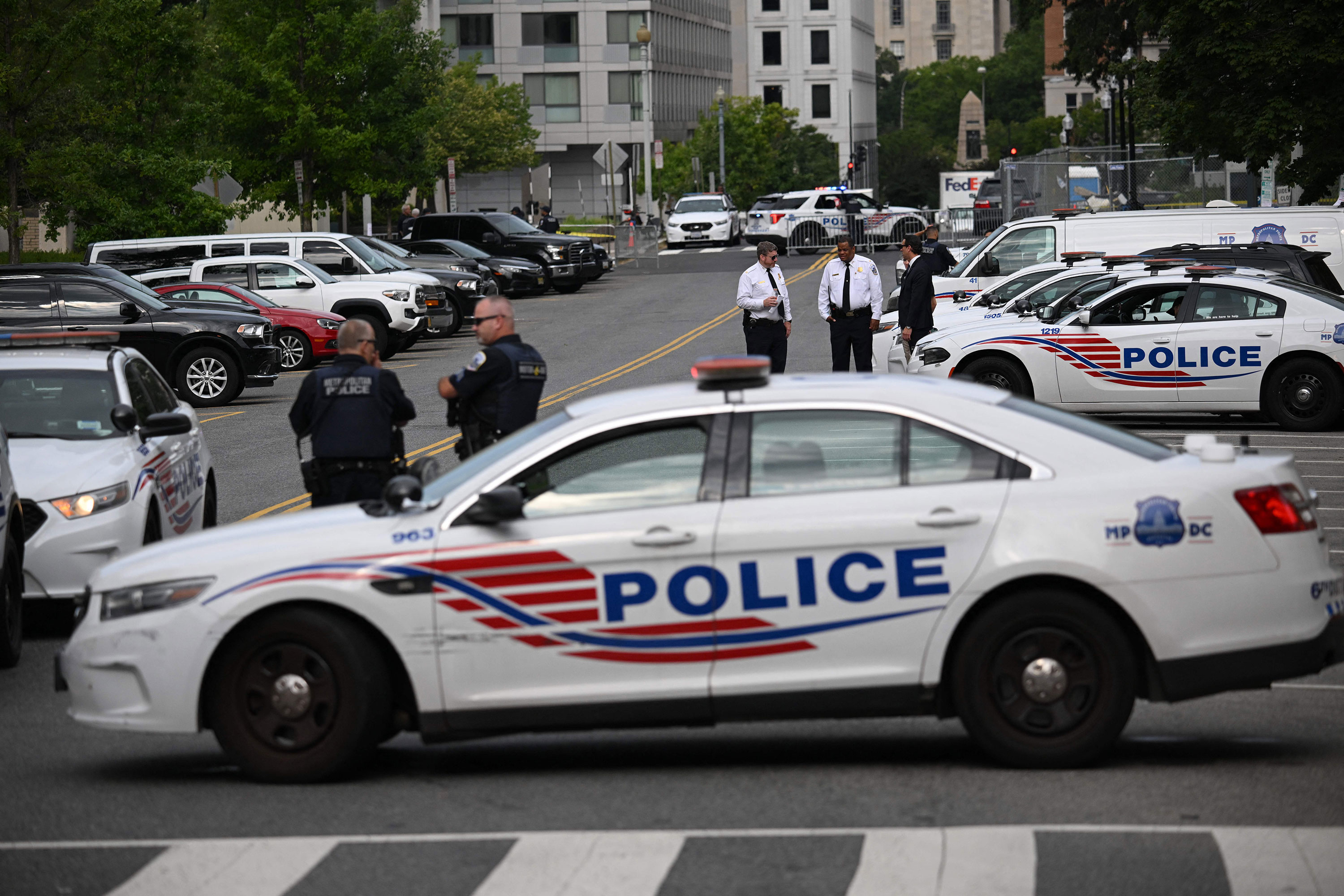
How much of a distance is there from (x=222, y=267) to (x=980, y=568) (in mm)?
24168

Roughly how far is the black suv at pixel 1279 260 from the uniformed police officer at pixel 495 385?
464 inches

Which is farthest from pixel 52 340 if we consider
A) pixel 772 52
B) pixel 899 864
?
pixel 772 52

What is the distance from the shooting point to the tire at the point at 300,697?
22.2 ft

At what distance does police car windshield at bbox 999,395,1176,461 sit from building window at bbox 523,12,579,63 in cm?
9118

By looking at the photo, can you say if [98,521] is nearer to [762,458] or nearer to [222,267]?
[762,458]

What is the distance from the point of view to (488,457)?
716 cm

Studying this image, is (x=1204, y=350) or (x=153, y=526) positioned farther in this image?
(x=1204, y=350)

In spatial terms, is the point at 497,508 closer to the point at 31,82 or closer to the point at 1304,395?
the point at 1304,395

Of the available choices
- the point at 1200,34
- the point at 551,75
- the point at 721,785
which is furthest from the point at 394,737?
the point at 551,75

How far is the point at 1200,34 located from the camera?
26156 mm

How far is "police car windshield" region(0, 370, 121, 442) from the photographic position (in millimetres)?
11234

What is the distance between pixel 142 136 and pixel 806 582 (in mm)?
30551

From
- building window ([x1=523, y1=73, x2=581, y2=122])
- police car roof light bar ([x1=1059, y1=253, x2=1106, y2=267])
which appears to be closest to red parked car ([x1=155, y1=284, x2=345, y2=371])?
police car roof light bar ([x1=1059, y1=253, x2=1106, y2=267])

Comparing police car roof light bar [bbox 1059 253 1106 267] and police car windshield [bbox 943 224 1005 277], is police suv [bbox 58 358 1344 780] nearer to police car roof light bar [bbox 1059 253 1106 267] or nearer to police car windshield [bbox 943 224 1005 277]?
police car roof light bar [bbox 1059 253 1106 267]
